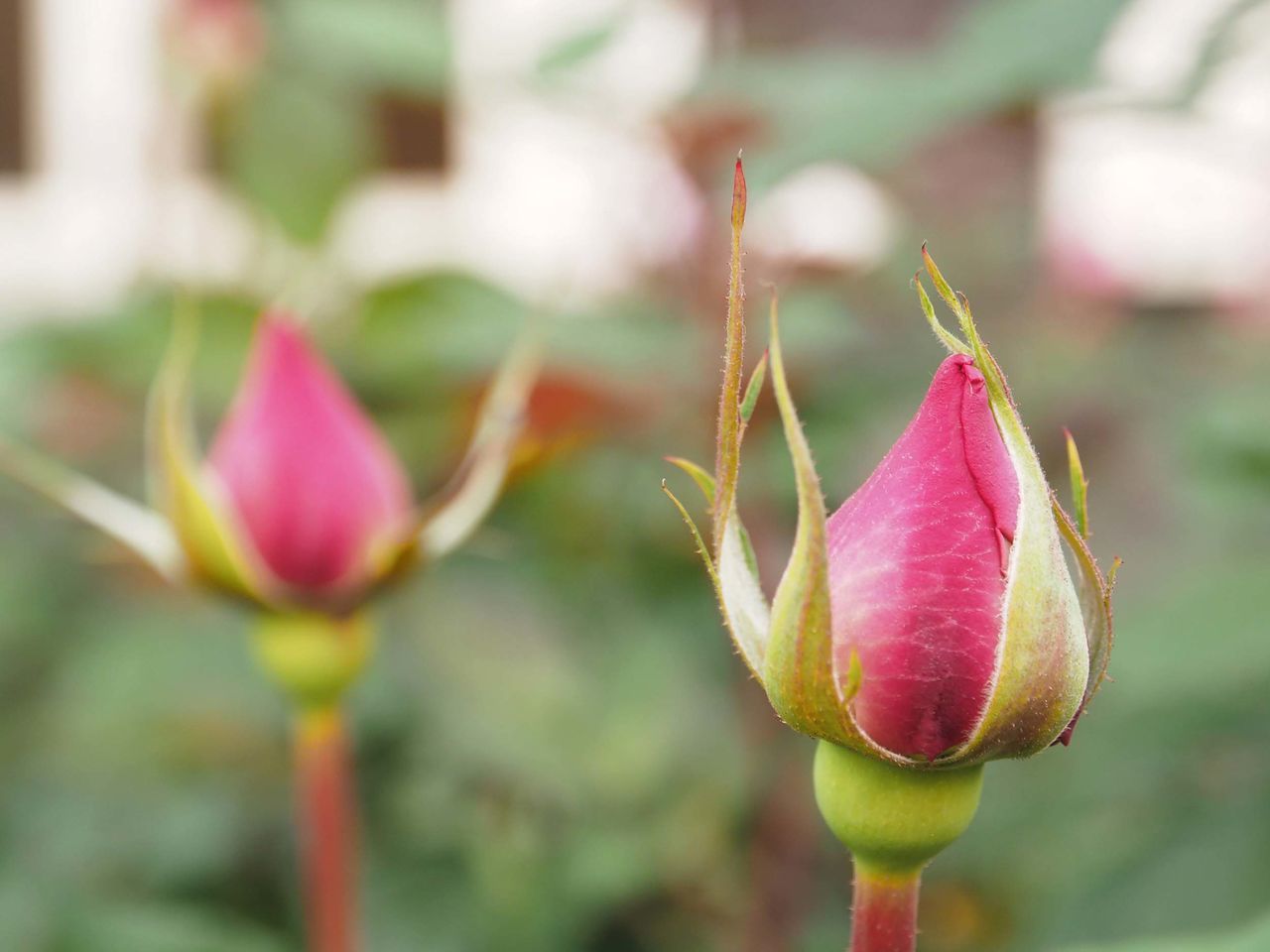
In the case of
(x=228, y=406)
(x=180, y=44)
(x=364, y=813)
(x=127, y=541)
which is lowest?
(x=364, y=813)

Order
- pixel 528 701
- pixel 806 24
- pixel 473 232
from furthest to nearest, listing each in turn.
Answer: pixel 473 232 < pixel 806 24 < pixel 528 701

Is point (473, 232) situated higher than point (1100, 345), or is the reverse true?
point (1100, 345)

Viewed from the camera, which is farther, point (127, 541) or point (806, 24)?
point (806, 24)

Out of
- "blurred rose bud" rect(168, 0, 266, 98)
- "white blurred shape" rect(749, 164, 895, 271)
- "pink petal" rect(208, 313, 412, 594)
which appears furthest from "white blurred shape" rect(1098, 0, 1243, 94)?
"blurred rose bud" rect(168, 0, 266, 98)

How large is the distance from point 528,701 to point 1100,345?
21.7 inches

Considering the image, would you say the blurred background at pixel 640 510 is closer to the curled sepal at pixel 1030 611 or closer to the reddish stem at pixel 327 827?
the reddish stem at pixel 327 827

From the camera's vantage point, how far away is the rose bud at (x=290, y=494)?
562mm

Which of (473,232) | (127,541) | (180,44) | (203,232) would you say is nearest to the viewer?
(127,541)

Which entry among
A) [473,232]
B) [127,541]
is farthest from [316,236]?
[473,232]

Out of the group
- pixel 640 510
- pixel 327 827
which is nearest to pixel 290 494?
pixel 327 827

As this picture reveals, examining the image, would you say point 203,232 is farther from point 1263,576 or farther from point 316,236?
point 1263,576

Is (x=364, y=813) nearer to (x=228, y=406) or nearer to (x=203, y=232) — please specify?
(x=228, y=406)

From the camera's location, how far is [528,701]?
1025 mm

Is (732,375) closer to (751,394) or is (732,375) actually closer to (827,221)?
(751,394)
